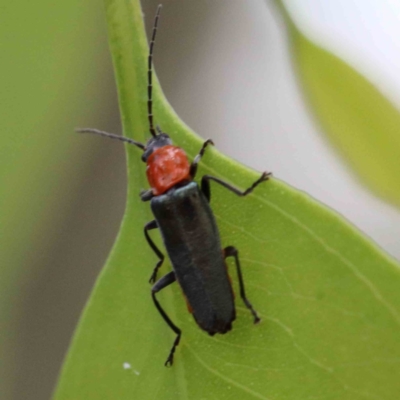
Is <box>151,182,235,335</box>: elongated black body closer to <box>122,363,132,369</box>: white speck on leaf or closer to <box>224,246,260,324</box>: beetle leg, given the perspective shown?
<box>224,246,260,324</box>: beetle leg

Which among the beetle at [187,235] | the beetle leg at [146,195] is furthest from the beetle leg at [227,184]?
the beetle leg at [146,195]

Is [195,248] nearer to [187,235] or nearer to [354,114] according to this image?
[187,235]

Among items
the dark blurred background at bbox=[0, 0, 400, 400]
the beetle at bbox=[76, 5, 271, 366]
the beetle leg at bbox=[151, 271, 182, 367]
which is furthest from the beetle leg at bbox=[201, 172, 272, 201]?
the dark blurred background at bbox=[0, 0, 400, 400]

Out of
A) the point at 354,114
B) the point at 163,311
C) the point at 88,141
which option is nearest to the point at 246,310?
the point at 163,311

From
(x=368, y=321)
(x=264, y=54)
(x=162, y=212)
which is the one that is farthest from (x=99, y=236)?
(x=368, y=321)

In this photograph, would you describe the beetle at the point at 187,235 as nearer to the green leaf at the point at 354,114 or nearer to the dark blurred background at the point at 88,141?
the green leaf at the point at 354,114

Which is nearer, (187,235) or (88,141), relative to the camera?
(187,235)
